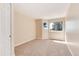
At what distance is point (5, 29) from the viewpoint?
246cm

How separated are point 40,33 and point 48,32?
70 cm

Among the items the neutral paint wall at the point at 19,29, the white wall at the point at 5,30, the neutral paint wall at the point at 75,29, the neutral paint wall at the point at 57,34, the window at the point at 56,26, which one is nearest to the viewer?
the white wall at the point at 5,30

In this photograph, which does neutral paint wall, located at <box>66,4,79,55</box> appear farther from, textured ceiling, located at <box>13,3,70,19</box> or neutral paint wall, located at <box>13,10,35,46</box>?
neutral paint wall, located at <box>13,10,35,46</box>

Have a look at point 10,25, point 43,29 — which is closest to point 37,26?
point 43,29

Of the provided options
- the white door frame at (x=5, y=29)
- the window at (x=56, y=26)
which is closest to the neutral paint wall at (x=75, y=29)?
the white door frame at (x=5, y=29)

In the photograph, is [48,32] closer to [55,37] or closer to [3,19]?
[55,37]

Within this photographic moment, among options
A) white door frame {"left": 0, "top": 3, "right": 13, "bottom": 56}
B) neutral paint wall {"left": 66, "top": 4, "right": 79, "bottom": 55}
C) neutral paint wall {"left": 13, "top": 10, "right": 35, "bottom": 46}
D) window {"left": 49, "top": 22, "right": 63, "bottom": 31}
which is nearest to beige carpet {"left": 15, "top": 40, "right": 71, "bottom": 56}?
neutral paint wall {"left": 13, "top": 10, "right": 35, "bottom": 46}

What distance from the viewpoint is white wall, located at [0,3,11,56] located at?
2311 mm

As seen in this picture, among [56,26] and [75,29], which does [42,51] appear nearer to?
[75,29]

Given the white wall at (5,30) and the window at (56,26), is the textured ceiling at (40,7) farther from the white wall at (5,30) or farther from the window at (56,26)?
the window at (56,26)

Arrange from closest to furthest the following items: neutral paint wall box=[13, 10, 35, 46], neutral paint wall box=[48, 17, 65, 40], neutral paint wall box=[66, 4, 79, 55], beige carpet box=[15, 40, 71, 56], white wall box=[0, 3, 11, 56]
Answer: white wall box=[0, 3, 11, 56] < neutral paint wall box=[66, 4, 79, 55] < beige carpet box=[15, 40, 71, 56] < neutral paint wall box=[13, 10, 35, 46] < neutral paint wall box=[48, 17, 65, 40]

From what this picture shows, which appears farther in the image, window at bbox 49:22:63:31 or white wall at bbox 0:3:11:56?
window at bbox 49:22:63:31

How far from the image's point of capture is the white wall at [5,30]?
7.58ft

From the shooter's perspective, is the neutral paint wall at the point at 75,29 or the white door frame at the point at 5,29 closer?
the white door frame at the point at 5,29
